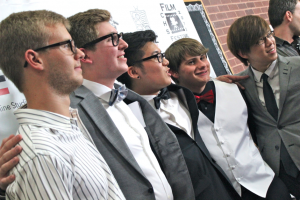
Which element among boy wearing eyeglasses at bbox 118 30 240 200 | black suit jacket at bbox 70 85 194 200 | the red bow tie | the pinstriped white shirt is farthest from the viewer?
the red bow tie

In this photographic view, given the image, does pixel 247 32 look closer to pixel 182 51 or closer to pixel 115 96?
pixel 182 51

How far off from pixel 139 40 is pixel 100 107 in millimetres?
760

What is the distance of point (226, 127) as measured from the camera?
196 centimetres

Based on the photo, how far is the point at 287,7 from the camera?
8.82ft

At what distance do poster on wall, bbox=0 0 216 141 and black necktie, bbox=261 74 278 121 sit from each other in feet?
3.43

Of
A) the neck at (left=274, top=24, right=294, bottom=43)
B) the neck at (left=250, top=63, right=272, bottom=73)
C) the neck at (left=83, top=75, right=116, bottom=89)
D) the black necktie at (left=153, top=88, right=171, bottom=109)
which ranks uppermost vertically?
the neck at (left=83, top=75, right=116, bottom=89)

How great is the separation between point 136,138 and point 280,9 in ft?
7.21

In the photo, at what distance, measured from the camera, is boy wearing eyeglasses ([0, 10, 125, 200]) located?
3.37 ft

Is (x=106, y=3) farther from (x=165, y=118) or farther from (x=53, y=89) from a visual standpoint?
(x=53, y=89)

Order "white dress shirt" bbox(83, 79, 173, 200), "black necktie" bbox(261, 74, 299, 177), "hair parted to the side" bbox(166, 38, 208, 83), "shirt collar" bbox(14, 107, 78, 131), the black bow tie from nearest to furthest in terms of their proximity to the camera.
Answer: "shirt collar" bbox(14, 107, 78, 131)
"white dress shirt" bbox(83, 79, 173, 200)
the black bow tie
"black necktie" bbox(261, 74, 299, 177)
"hair parted to the side" bbox(166, 38, 208, 83)

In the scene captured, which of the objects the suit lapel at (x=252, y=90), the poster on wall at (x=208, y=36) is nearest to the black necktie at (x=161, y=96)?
the suit lapel at (x=252, y=90)

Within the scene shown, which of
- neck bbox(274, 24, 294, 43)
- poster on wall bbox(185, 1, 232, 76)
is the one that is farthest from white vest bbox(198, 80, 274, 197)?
poster on wall bbox(185, 1, 232, 76)

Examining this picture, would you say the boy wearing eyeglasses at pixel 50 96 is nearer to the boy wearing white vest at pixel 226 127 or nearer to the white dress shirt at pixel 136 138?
the white dress shirt at pixel 136 138

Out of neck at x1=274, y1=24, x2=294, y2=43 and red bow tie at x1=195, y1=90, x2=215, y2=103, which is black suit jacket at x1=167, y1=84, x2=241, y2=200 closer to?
red bow tie at x1=195, y1=90, x2=215, y2=103
